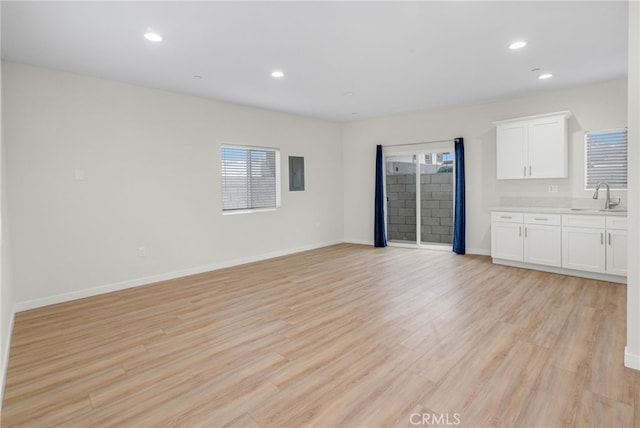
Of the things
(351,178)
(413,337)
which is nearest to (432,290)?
(413,337)

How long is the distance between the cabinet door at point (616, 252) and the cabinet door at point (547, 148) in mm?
1162

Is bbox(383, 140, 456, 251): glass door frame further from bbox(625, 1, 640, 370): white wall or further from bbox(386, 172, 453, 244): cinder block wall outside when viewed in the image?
bbox(625, 1, 640, 370): white wall

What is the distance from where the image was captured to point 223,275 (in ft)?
17.0

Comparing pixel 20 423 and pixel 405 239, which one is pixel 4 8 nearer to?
pixel 20 423

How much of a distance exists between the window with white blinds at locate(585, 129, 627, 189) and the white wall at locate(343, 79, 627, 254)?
10 cm

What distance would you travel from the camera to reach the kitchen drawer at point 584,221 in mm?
4512

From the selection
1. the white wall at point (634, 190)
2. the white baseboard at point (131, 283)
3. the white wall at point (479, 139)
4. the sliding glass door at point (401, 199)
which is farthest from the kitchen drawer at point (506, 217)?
the white baseboard at point (131, 283)

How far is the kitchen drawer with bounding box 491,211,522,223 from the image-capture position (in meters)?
5.33

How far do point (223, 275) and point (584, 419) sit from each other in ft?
14.6

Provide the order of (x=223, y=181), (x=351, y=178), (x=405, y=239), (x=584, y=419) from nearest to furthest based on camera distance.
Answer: (x=584, y=419) → (x=223, y=181) → (x=405, y=239) → (x=351, y=178)

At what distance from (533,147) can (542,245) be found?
5.16 ft

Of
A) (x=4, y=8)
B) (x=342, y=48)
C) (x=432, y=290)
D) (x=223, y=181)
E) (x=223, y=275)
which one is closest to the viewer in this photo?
(x=4, y=8)

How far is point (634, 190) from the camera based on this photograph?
2318mm

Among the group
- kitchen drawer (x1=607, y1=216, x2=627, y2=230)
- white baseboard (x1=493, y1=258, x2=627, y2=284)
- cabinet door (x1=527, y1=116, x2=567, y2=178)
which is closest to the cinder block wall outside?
white baseboard (x1=493, y1=258, x2=627, y2=284)
